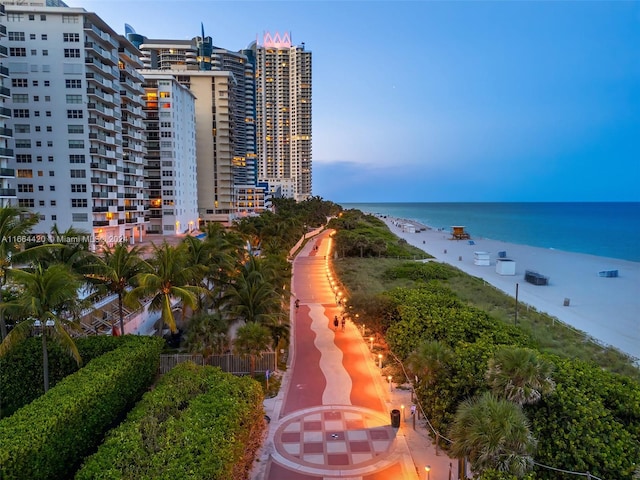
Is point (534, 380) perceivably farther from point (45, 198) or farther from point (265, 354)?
point (45, 198)

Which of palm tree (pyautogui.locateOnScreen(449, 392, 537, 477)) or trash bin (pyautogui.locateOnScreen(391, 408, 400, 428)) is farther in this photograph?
trash bin (pyautogui.locateOnScreen(391, 408, 400, 428))

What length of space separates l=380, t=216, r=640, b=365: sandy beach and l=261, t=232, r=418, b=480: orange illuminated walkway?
1788cm

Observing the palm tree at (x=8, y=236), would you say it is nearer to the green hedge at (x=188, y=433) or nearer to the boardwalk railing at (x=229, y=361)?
the boardwalk railing at (x=229, y=361)

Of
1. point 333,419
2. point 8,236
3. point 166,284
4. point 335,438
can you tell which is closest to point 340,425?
point 333,419

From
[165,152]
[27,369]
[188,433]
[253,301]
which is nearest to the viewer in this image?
[188,433]

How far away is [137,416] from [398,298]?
16.1m

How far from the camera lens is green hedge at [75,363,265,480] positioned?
10.0m

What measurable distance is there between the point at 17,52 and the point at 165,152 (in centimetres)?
3027

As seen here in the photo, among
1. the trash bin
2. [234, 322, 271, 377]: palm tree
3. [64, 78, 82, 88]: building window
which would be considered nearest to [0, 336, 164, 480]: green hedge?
[234, 322, 271, 377]: palm tree

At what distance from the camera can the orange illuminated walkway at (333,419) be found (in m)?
13.4

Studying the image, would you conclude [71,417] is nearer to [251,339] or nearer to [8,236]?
[251,339]

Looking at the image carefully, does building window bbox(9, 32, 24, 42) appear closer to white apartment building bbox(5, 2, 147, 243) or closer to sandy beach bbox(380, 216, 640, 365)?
white apartment building bbox(5, 2, 147, 243)

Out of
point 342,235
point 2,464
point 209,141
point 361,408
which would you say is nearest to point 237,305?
point 361,408

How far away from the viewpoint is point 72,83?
169ft
